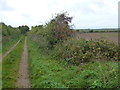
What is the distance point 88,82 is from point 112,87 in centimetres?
113

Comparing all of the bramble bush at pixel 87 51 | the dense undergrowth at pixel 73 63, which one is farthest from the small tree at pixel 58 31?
the bramble bush at pixel 87 51

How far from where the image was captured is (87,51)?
1348cm

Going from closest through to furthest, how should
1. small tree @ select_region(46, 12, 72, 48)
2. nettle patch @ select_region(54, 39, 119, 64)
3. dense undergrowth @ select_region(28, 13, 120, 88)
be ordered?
dense undergrowth @ select_region(28, 13, 120, 88) < nettle patch @ select_region(54, 39, 119, 64) < small tree @ select_region(46, 12, 72, 48)

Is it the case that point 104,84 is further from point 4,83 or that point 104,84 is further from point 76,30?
point 76,30

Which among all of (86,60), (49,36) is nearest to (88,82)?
(86,60)

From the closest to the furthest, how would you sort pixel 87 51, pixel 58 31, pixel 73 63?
pixel 73 63
pixel 87 51
pixel 58 31

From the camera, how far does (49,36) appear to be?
2044 cm

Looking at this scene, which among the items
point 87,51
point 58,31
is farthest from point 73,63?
point 58,31

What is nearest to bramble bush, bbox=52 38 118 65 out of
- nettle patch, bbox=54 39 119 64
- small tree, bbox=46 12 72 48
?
nettle patch, bbox=54 39 119 64

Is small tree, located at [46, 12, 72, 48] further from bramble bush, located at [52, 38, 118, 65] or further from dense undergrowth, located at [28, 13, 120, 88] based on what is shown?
bramble bush, located at [52, 38, 118, 65]

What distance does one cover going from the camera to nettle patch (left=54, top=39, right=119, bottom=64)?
13.0 metres

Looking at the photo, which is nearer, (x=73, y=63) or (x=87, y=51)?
(x=73, y=63)

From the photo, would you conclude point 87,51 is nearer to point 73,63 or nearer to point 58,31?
point 73,63

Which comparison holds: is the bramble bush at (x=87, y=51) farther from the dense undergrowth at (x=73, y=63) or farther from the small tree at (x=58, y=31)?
the small tree at (x=58, y=31)
